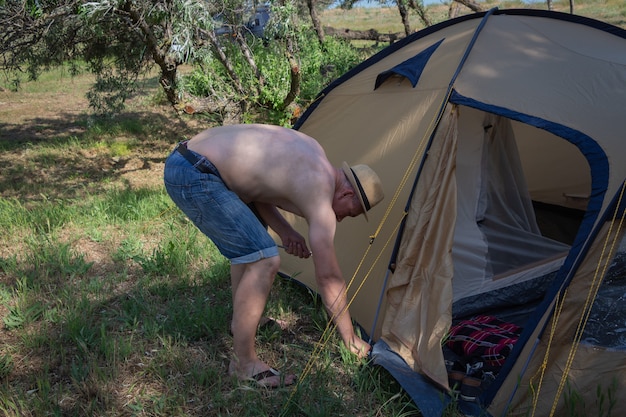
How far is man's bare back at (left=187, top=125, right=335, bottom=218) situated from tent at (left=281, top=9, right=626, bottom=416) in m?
0.75

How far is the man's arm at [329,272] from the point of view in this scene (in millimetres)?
2533

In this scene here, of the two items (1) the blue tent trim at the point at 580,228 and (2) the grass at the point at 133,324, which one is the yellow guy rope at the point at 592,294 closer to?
(1) the blue tent trim at the point at 580,228

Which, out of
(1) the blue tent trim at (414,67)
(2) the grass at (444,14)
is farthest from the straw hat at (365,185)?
(2) the grass at (444,14)

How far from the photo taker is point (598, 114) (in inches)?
106

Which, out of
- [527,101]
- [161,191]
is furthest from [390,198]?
[161,191]

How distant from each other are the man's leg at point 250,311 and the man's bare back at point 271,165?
32 cm

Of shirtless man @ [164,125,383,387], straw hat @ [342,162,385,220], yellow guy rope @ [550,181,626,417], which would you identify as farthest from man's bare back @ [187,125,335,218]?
yellow guy rope @ [550,181,626,417]

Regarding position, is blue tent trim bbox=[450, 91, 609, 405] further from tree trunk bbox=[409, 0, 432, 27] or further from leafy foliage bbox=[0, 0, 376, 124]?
tree trunk bbox=[409, 0, 432, 27]

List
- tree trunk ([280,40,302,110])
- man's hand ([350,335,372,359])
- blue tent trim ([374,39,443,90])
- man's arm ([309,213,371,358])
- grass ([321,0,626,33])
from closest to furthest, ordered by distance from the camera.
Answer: man's arm ([309,213,371,358])
man's hand ([350,335,372,359])
blue tent trim ([374,39,443,90])
tree trunk ([280,40,302,110])
grass ([321,0,626,33])

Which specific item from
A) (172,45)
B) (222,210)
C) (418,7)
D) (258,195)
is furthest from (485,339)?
(418,7)

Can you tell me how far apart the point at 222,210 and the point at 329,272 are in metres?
0.57

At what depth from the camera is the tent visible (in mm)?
2441

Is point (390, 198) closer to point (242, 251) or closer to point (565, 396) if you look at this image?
point (242, 251)

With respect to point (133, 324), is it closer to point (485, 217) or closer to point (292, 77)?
point (485, 217)
